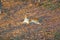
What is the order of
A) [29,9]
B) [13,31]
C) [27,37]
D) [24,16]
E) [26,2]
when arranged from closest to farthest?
[27,37] → [13,31] → [24,16] → [29,9] → [26,2]

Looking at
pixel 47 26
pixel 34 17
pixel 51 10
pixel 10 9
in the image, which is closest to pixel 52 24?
pixel 47 26

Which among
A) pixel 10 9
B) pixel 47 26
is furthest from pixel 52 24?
pixel 10 9

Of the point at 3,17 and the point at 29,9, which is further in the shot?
the point at 29,9

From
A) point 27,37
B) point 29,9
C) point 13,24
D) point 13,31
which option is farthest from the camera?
point 29,9

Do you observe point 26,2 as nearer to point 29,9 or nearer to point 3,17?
point 29,9

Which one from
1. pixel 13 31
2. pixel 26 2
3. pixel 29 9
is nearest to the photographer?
pixel 13 31

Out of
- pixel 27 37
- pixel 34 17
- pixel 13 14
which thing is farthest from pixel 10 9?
pixel 27 37

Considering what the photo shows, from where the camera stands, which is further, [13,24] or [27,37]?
[13,24]

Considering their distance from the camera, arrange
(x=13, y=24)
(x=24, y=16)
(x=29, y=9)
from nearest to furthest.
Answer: (x=13, y=24) < (x=24, y=16) < (x=29, y=9)

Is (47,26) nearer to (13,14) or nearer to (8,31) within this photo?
(8,31)
